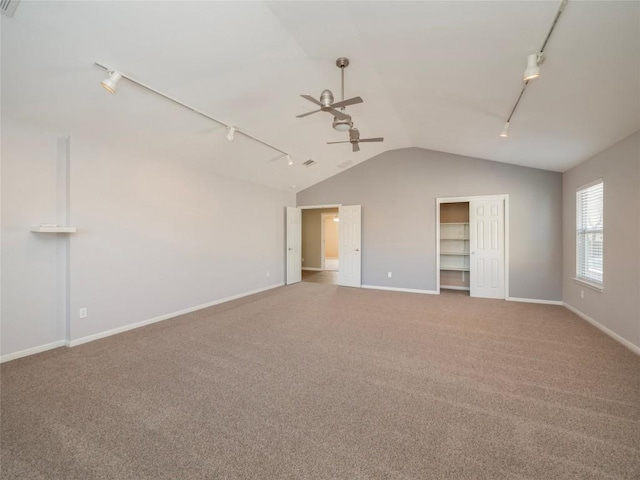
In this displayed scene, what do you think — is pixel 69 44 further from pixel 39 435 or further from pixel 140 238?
pixel 39 435

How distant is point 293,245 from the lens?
311 inches

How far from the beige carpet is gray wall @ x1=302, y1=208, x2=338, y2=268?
261 inches

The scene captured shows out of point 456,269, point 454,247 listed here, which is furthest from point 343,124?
point 456,269

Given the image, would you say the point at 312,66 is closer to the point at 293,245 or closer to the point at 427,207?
the point at 427,207

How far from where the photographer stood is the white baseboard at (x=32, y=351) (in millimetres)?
3045

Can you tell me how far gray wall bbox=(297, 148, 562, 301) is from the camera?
5.58 meters

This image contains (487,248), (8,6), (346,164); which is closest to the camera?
(8,6)

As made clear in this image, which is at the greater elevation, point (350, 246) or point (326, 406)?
point (350, 246)

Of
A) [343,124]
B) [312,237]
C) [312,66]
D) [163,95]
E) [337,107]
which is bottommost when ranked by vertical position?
[312,237]

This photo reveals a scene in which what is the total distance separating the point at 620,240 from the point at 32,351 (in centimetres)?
738

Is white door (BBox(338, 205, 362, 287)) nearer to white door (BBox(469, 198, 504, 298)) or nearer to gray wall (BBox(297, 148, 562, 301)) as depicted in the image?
gray wall (BBox(297, 148, 562, 301))

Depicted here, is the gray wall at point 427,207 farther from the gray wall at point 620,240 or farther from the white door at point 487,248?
the gray wall at point 620,240

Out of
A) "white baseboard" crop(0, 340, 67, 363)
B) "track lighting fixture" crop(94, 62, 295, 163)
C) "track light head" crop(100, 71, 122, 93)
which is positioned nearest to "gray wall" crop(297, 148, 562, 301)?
"track lighting fixture" crop(94, 62, 295, 163)

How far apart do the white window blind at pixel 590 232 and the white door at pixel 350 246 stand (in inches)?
167
